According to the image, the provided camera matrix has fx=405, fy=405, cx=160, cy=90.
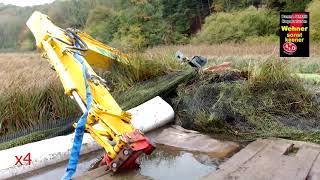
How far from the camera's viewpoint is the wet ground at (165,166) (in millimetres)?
4160

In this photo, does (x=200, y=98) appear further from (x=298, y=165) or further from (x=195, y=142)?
(x=298, y=165)

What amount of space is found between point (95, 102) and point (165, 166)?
1124 mm

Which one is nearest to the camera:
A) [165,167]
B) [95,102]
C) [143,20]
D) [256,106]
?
[95,102]

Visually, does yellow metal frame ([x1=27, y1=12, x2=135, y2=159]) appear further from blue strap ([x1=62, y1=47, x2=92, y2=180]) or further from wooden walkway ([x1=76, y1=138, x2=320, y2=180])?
wooden walkway ([x1=76, y1=138, x2=320, y2=180])

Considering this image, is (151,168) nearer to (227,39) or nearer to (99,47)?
(99,47)

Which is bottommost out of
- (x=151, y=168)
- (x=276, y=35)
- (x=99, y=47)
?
(x=276, y=35)

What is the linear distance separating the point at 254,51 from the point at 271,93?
33.0 feet

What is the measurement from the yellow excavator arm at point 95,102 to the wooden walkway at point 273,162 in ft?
2.70

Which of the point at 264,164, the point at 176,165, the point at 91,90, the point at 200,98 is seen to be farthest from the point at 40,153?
the point at 200,98

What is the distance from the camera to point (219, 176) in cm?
Answer: 381

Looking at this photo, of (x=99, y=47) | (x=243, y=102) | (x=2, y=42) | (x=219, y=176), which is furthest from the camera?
(x=2, y=42)

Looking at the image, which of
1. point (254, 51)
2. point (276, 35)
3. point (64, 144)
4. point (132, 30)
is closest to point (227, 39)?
point (276, 35)

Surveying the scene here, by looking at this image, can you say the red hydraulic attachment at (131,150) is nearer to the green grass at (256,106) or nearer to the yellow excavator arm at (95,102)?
the yellow excavator arm at (95,102)

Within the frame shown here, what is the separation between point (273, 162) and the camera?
4.14 metres
